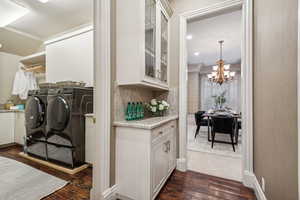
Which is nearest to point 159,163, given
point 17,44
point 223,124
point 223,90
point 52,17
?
point 223,124

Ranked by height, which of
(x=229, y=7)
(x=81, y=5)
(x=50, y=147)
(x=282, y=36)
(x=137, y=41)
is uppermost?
(x=81, y=5)

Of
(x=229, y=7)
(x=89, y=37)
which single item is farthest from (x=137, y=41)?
(x=229, y=7)

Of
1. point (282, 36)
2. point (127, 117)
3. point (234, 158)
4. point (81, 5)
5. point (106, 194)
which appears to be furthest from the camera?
point (234, 158)

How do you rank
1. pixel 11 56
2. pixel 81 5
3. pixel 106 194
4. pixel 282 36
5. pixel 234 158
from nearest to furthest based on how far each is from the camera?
pixel 282 36 → pixel 106 194 → pixel 81 5 → pixel 234 158 → pixel 11 56

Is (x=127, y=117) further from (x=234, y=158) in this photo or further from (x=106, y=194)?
(x=234, y=158)

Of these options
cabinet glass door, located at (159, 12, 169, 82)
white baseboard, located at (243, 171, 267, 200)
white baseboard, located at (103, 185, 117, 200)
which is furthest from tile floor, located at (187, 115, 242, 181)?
cabinet glass door, located at (159, 12, 169, 82)

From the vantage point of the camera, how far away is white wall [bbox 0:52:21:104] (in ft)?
11.3

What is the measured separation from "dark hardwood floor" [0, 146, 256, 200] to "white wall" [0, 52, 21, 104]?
2.86m

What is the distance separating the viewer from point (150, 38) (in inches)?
66.2

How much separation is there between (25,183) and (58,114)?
955 millimetres

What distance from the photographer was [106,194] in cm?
133

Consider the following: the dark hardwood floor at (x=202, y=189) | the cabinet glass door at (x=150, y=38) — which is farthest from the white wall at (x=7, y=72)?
the dark hardwood floor at (x=202, y=189)

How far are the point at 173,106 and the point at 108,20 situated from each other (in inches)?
61.3

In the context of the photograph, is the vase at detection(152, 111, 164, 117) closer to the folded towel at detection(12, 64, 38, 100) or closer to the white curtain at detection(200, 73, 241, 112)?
the folded towel at detection(12, 64, 38, 100)
